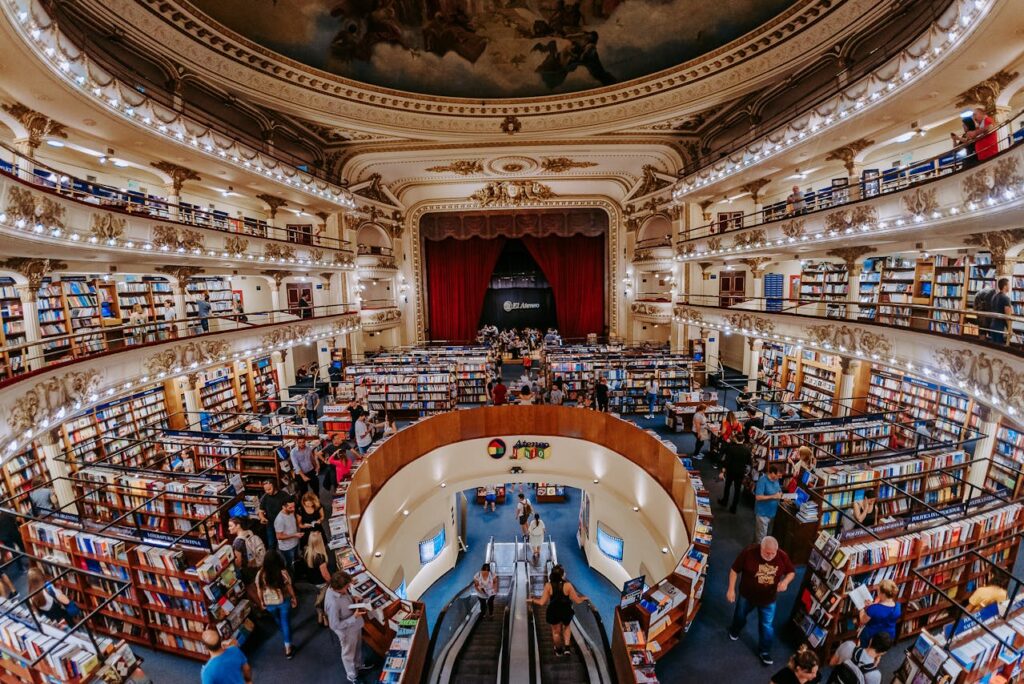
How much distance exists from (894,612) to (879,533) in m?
0.96

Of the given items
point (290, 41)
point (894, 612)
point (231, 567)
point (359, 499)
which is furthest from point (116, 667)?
point (290, 41)

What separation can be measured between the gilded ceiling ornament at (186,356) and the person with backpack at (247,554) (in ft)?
14.5

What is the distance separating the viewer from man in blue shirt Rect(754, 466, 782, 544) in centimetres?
488

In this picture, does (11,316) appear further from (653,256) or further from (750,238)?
(653,256)

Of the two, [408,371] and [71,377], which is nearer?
[71,377]

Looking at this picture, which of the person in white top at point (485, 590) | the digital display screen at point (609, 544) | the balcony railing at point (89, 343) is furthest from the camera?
the digital display screen at point (609, 544)

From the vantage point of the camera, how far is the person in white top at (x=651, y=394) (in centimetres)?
996

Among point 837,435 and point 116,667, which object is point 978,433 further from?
point 116,667

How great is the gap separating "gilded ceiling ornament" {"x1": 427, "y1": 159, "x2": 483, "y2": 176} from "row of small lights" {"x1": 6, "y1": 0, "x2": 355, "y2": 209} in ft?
12.7

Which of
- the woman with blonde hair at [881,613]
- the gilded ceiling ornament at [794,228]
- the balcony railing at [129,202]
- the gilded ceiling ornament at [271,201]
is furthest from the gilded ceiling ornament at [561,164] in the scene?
the woman with blonde hair at [881,613]

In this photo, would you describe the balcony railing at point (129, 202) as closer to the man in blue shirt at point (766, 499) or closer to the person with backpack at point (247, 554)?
the person with backpack at point (247, 554)

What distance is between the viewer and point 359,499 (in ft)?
20.8

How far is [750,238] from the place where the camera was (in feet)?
32.0

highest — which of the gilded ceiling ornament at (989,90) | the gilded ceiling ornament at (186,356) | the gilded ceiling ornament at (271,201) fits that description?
the gilded ceiling ornament at (271,201)
